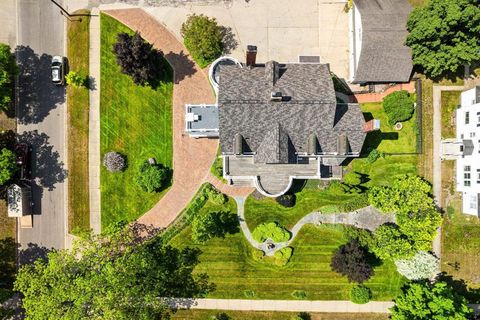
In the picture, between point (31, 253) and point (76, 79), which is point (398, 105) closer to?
point (76, 79)

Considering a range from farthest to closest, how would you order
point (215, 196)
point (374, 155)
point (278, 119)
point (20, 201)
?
point (215, 196) < point (374, 155) < point (20, 201) < point (278, 119)

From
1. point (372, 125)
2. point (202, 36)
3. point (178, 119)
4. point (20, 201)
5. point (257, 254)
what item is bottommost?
point (257, 254)

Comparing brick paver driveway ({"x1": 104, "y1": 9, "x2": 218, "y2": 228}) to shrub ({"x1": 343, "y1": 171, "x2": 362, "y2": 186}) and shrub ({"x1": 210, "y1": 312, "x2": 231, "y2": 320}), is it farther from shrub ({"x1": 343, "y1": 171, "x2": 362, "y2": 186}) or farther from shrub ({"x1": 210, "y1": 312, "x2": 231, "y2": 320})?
shrub ({"x1": 343, "y1": 171, "x2": 362, "y2": 186})

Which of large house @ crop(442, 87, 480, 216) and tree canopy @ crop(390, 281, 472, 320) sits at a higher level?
large house @ crop(442, 87, 480, 216)

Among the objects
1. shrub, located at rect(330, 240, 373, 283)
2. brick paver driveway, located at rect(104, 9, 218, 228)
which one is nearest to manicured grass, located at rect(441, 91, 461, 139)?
shrub, located at rect(330, 240, 373, 283)

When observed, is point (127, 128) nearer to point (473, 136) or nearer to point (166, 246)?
point (166, 246)

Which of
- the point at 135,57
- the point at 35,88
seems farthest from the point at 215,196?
the point at 35,88

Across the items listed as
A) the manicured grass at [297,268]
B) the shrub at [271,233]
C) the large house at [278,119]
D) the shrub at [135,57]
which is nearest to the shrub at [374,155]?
the large house at [278,119]
